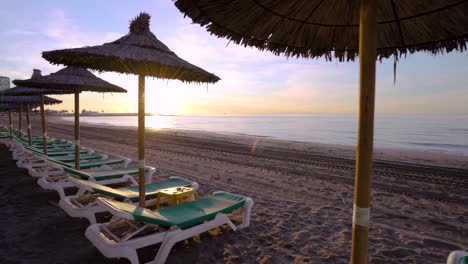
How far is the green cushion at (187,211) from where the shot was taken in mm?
3213

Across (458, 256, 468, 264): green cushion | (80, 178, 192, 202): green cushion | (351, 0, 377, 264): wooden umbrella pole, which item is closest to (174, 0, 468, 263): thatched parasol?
(351, 0, 377, 264): wooden umbrella pole

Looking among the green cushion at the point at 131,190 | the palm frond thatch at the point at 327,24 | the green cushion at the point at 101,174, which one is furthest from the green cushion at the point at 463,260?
the green cushion at the point at 101,174

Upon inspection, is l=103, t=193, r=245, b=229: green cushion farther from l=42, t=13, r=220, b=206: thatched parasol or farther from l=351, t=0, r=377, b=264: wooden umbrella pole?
l=351, t=0, r=377, b=264: wooden umbrella pole

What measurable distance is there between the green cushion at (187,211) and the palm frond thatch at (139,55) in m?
1.84

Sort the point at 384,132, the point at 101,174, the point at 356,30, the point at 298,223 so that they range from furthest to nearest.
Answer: the point at 384,132, the point at 101,174, the point at 298,223, the point at 356,30

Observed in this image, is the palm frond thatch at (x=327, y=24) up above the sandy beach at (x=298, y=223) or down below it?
above

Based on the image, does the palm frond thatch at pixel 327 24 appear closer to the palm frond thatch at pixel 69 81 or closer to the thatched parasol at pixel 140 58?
the thatched parasol at pixel 140 58

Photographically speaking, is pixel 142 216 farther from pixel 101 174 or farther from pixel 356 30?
pixel 101 174

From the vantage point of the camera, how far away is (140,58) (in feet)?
10.4

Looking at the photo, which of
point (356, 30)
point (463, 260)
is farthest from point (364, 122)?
point (463, 260)

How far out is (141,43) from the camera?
3.49 m

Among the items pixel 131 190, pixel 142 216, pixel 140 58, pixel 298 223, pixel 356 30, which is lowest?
pixel 298 223

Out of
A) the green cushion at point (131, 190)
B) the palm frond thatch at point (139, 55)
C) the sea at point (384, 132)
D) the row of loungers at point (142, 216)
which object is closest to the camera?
the row of loungers at point (142, 216)

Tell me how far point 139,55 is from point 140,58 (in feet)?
0.33
